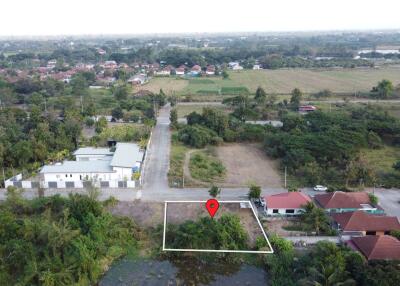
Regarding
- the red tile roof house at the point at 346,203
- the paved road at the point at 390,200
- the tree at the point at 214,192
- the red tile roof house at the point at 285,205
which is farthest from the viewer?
the tree at the point at 214,192

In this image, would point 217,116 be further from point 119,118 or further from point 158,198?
point 158,198

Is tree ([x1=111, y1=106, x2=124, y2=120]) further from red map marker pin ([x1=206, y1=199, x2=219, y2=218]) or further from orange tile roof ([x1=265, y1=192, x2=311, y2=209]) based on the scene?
orange tile roof ([x1=265, y1=192, x2=311, y2=209])

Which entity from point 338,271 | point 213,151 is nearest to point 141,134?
point 213,151

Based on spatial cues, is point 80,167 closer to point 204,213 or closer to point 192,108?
point 204,213

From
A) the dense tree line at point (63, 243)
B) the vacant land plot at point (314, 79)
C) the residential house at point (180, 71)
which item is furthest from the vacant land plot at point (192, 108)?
the residential house at point (180, 71)

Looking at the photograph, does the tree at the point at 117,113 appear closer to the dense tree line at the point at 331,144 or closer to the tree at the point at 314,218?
the dense tree line at the point at 331,144

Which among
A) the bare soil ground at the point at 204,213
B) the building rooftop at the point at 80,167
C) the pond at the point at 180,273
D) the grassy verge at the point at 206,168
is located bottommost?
the pond at the point at 180,273

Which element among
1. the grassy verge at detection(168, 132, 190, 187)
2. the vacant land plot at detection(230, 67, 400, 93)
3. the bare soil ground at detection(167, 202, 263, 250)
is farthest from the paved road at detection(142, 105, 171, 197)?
the vacant land plot at detection(230, 67, 400, 93)

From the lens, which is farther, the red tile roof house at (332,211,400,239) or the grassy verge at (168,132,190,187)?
the grassy verge at (168,132,190,187)
